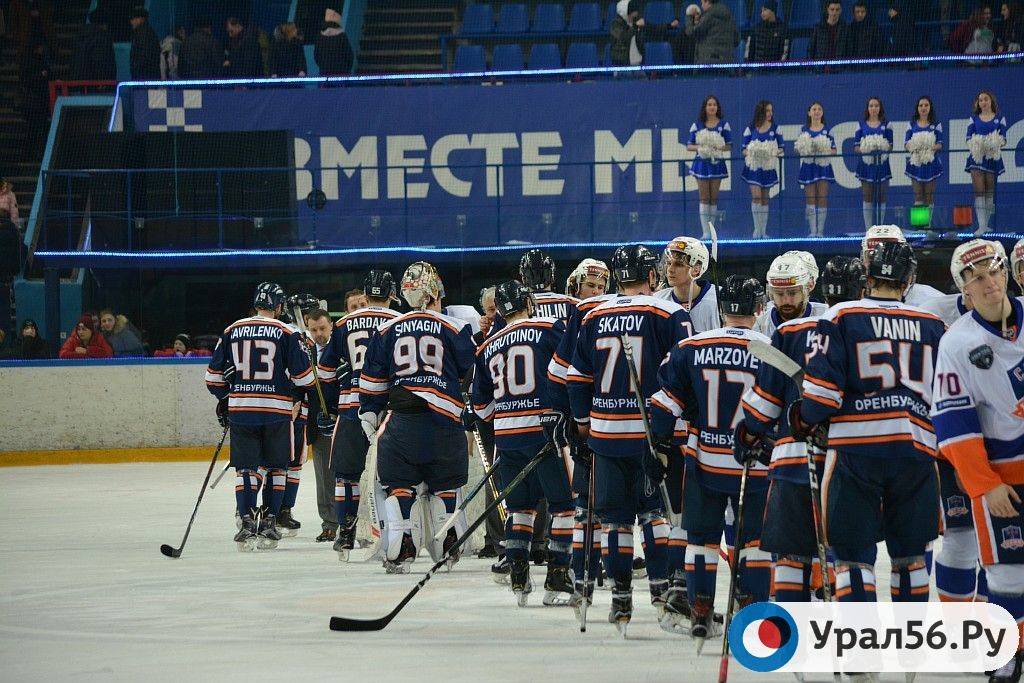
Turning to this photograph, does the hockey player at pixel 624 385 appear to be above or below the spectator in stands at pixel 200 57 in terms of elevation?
below

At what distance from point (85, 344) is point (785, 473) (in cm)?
1174

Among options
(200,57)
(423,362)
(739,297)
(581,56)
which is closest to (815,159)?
(581,56)

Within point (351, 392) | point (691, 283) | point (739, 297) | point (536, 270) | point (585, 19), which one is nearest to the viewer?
point (739, 297)

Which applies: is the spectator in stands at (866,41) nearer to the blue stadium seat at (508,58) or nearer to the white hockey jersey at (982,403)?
the blue stadium seat at (508,58)

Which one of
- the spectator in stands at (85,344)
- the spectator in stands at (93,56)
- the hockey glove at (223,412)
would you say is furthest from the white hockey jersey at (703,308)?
the spectator in stands at (93,56)

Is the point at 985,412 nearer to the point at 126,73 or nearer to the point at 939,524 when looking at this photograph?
the point at 939,524

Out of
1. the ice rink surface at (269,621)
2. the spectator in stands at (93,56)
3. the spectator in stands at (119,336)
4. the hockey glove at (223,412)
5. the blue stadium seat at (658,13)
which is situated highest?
the blue stadium seat at (658,13)

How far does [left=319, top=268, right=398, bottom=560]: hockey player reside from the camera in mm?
9672

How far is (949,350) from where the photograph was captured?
17.3ft

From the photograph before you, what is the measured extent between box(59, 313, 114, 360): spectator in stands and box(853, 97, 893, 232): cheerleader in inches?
324

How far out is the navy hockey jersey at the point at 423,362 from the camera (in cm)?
887

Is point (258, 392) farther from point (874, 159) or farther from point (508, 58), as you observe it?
point (508, 58)

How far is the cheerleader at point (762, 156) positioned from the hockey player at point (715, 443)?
32.9 ft

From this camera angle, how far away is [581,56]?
1855 centimetres
